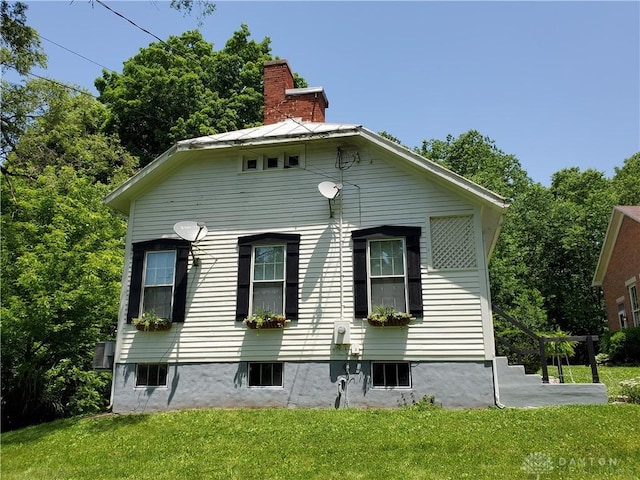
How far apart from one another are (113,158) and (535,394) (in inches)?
802

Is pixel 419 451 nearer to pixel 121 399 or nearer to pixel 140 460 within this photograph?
pixel 140 460

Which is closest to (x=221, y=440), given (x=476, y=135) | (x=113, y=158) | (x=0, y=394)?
(x=0, y=394)

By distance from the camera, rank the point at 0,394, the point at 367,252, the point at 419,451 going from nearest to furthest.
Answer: the point at 419,451
the point at 367,252
the point at 0,394

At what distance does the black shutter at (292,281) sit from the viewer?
33.1ft

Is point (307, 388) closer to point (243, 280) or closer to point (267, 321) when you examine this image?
point (267, 321)

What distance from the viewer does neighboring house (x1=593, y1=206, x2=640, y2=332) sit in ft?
66.5

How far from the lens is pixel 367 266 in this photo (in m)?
10.1

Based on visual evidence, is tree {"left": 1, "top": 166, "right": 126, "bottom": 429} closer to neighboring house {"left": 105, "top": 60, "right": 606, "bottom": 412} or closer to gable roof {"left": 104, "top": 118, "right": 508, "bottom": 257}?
gable roof {"left": 104, "top": 118, "right": 508, "bottom": 257}

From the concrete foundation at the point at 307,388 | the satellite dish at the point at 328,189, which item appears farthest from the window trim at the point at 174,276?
the satellite dish at the point at 328,189

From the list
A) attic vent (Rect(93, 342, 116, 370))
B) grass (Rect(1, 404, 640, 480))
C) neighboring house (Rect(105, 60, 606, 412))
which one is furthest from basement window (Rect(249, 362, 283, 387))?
attic vent (Rect(93, 342, 116, 370))

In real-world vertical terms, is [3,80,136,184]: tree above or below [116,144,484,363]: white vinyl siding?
above

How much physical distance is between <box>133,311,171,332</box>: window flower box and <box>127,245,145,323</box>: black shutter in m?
0.32

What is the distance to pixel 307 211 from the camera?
10.6 m

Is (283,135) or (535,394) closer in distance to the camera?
(535,394)
